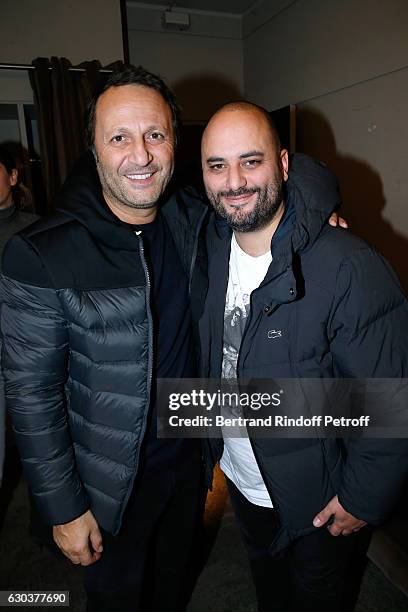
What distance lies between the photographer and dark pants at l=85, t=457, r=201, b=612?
3.99 ft

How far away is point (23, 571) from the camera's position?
1.78 meters

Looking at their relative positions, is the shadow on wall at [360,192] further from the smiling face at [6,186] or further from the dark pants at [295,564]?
the smiling face at [6,186]

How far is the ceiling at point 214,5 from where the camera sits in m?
4.00

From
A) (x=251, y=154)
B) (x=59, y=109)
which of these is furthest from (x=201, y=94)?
(x=251, y=154)

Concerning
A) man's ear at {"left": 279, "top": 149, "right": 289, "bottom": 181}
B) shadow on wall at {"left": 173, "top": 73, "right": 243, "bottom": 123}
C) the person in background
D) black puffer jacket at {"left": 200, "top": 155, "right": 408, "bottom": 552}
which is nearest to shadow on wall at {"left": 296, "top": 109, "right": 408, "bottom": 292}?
shadow on wall at {"left": 173, "top": 73, "right": 243, "bottom": 123}

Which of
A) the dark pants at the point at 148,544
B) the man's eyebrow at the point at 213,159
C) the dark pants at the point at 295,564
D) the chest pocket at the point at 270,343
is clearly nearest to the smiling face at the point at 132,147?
the man's eyebrow at the point at 213,159

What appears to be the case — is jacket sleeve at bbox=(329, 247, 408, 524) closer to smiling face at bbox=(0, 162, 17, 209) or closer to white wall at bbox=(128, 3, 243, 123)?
smiling face at bbox=(0, 162, 17, 209)

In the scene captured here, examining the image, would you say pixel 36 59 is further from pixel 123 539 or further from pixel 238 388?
pixel 123 539

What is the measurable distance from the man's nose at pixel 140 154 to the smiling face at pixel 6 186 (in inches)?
44.0

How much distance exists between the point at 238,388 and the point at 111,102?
908 millimetres

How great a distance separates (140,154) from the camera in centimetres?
116

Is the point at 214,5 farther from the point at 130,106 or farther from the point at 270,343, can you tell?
the point at 270,343

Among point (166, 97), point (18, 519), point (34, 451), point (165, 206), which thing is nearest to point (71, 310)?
point (34, 451)

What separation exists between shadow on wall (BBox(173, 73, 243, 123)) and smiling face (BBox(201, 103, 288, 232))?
342cm
